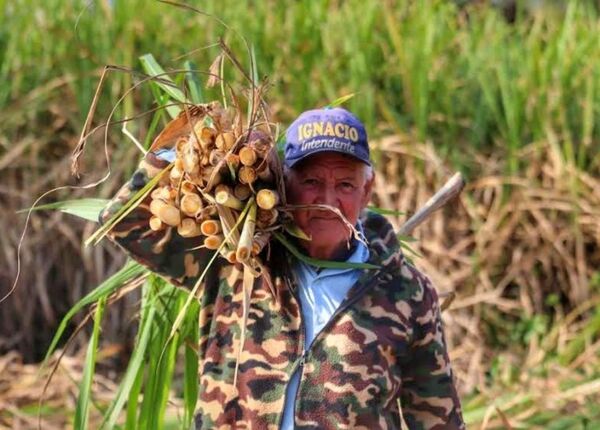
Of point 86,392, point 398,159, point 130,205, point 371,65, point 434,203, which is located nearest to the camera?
point 130,205

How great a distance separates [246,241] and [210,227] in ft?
0.28

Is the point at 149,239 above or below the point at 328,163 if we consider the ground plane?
below

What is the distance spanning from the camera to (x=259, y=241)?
2164 mm

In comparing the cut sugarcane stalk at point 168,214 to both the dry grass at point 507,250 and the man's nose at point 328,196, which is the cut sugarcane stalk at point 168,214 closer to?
the man's nose at point 328,196

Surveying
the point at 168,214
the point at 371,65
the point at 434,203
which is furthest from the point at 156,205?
the point at 371,65

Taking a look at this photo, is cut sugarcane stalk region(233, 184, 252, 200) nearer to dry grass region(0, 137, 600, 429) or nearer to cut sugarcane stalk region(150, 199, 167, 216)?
cut sugarcane stalk region(150, 199, 167, 216)

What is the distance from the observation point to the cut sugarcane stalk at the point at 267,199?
213cm

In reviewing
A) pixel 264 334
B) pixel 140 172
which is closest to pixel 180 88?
pixel 140 172

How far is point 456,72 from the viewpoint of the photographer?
4.89 metres

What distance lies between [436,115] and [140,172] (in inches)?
103

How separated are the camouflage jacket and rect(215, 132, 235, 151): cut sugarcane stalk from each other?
Result: 0.16 m

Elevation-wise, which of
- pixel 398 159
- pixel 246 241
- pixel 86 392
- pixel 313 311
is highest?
pixel 398 159

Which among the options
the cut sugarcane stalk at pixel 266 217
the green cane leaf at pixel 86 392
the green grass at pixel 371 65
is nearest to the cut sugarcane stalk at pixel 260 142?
the cut sugarcane stalk at pixel 266 217

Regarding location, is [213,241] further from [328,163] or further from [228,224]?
[328,163]
